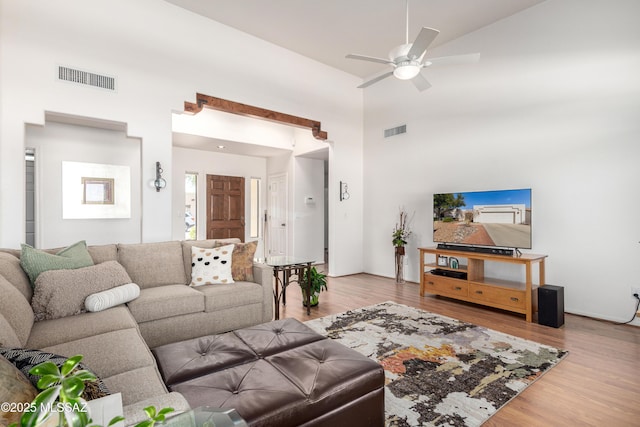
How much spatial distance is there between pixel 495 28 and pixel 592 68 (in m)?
1.31

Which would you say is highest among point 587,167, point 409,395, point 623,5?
point 623,5

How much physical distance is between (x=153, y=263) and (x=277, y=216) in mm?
4592

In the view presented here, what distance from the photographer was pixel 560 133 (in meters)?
3.74

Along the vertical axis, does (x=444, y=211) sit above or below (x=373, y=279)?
above

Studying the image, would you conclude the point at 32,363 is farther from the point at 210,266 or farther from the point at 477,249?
the point at 477,249

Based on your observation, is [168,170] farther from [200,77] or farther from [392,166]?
[392,166]

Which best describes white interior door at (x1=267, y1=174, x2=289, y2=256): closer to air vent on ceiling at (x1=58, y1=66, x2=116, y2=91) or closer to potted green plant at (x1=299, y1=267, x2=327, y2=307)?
potted green plant at (x1=299, y1=267, x2=327, y2=307)

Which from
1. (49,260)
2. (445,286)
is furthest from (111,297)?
(445,286)

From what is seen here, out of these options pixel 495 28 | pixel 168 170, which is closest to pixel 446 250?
pixel 495 28

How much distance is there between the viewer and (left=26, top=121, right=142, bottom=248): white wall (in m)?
4.28

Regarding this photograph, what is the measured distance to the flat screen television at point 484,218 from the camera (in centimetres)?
370

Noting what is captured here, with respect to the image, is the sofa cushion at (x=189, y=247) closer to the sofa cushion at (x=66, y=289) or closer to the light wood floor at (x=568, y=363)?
the sofa cushion at (x=66, y=289)

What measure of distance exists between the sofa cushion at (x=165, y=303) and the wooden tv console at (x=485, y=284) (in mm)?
2981

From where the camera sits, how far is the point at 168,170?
4004mm
